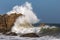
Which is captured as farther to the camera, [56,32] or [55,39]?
[56,32]

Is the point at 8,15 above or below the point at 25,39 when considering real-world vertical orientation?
above

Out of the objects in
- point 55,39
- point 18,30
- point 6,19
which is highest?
point 6,19

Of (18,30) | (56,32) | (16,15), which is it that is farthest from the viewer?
(16,15)

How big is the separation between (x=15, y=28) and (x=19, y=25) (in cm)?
177

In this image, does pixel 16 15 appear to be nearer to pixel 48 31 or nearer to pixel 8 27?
pixel 8 27

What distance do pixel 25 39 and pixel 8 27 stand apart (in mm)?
18088

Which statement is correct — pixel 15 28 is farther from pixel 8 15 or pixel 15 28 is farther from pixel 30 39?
pixel 30 39

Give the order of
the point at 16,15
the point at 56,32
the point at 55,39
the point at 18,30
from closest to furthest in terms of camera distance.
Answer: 1. the point at 55,39
2. the point at 56,32
3. the point at 18,30
4. the point at 16,15

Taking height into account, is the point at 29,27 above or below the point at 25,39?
above

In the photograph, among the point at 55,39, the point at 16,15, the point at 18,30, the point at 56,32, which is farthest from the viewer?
the point at 16,15

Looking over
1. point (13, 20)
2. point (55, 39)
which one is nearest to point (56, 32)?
point (55, 39)

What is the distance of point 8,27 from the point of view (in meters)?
53.3

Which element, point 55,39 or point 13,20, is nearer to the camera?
point 55,39

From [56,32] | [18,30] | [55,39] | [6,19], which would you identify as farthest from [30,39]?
[6,19]
